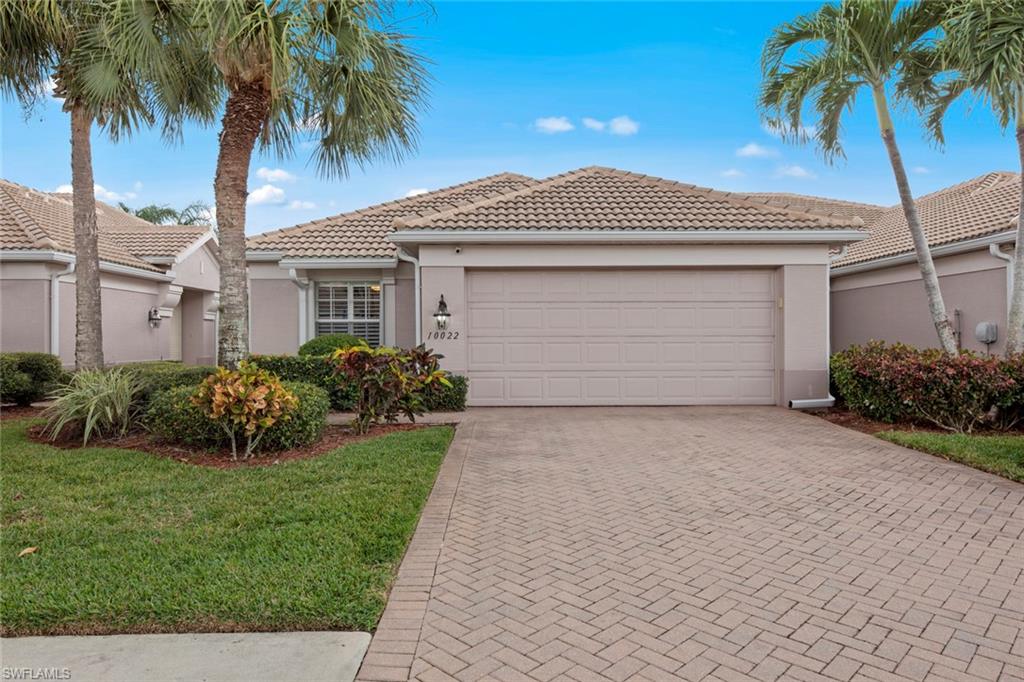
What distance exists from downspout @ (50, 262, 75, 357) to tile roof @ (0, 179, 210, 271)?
566 mm

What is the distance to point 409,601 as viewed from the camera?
3.51 m

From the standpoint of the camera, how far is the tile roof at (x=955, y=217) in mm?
11492

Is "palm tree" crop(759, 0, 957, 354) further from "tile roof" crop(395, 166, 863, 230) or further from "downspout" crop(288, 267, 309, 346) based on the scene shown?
"downspout" crop(288, 267, 309, 346)

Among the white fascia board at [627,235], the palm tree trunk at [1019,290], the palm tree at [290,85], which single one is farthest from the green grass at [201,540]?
the palm tree trunk at [1019,290]

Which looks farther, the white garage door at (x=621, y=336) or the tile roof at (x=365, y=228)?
the tile roof at (x=365, y=228)

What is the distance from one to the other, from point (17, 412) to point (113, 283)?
549cm

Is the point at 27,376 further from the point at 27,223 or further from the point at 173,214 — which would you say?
the point at 173,214

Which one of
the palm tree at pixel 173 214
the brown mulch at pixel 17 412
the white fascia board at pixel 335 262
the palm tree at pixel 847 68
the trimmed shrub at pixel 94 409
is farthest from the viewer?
the palm tree at pixel 173 214

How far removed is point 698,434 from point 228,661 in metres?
7.07

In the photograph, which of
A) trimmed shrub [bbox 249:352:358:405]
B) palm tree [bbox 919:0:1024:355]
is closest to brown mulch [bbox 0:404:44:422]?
trimmed shrub [bbox 249:352:358:405]

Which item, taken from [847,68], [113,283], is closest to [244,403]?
[847,68]

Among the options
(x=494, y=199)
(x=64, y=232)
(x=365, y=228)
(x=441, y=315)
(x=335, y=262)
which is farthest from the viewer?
(x=64, y=232)

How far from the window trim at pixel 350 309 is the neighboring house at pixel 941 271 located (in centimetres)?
1106

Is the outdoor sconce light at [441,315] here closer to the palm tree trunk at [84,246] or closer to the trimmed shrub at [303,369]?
the trimmed shrub at [303,369]
